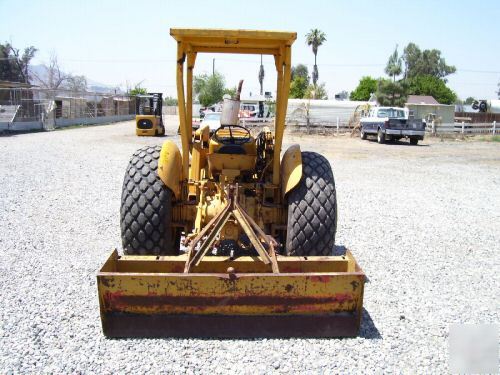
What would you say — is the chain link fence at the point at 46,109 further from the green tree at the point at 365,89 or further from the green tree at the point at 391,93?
the green tree at the point at 365,89

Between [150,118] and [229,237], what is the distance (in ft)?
77.8

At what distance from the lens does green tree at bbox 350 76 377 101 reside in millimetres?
70312

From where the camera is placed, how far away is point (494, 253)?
6.56 m

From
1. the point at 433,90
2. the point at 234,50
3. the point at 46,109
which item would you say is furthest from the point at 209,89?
the point at 234,50

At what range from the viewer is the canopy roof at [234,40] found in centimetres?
433

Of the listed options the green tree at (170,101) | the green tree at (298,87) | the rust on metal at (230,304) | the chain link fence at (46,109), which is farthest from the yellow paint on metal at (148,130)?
the green tree at (170,101)

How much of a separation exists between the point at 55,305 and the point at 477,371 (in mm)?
3393

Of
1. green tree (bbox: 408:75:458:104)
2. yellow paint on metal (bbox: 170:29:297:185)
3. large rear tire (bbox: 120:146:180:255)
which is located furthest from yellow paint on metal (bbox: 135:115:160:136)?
green tree (bbox: 408:75:458:104)

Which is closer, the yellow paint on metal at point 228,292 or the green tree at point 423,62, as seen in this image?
the yellow paint on metal at point 228,292

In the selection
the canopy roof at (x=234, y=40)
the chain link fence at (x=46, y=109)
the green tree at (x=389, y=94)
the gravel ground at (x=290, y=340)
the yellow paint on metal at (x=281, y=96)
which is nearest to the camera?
the gravel ground at (x=290, y=340)

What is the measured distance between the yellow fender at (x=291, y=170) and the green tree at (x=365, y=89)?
67161 millimetres

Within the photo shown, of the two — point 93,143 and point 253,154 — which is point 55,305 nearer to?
point 253,154

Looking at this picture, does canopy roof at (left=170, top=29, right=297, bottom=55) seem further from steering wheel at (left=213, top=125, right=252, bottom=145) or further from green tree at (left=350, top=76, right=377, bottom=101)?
green tree at (left=350, top=76, right=377, bottom=101)

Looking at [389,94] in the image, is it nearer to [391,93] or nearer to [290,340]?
[391,93]
